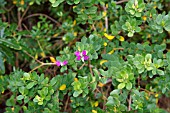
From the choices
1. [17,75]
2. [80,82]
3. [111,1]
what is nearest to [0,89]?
[17,75]

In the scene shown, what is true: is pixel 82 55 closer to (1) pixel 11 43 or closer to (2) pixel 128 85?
(2) pixel 128 85

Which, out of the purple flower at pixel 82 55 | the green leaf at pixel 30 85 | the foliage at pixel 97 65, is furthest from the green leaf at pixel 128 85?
the green leaf at pixel 30 85

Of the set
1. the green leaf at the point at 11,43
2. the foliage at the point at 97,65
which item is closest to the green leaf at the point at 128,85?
the foliage at the point at 97,65

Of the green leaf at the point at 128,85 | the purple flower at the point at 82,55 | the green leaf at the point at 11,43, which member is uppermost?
the green leaf at the point at 11,43

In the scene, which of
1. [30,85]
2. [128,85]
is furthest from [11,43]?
[128,85]

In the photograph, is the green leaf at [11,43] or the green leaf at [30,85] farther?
the green leaf at [11,43]

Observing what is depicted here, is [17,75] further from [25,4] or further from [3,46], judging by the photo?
[25,4]

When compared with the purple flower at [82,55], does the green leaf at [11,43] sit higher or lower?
higher

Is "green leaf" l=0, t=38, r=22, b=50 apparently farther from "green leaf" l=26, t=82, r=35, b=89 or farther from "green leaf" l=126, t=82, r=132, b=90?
"green leaf" l=126, t=82, r=132, b=90

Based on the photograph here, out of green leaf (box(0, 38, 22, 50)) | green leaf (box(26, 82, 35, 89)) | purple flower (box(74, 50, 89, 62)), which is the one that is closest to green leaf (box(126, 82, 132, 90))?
purple flower (box(74, 50, 89, 62))

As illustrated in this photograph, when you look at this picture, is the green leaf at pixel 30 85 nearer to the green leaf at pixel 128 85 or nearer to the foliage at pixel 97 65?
the foliage at pixel 97 65

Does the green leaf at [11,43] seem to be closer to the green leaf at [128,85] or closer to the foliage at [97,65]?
the foliage at [97,65]
